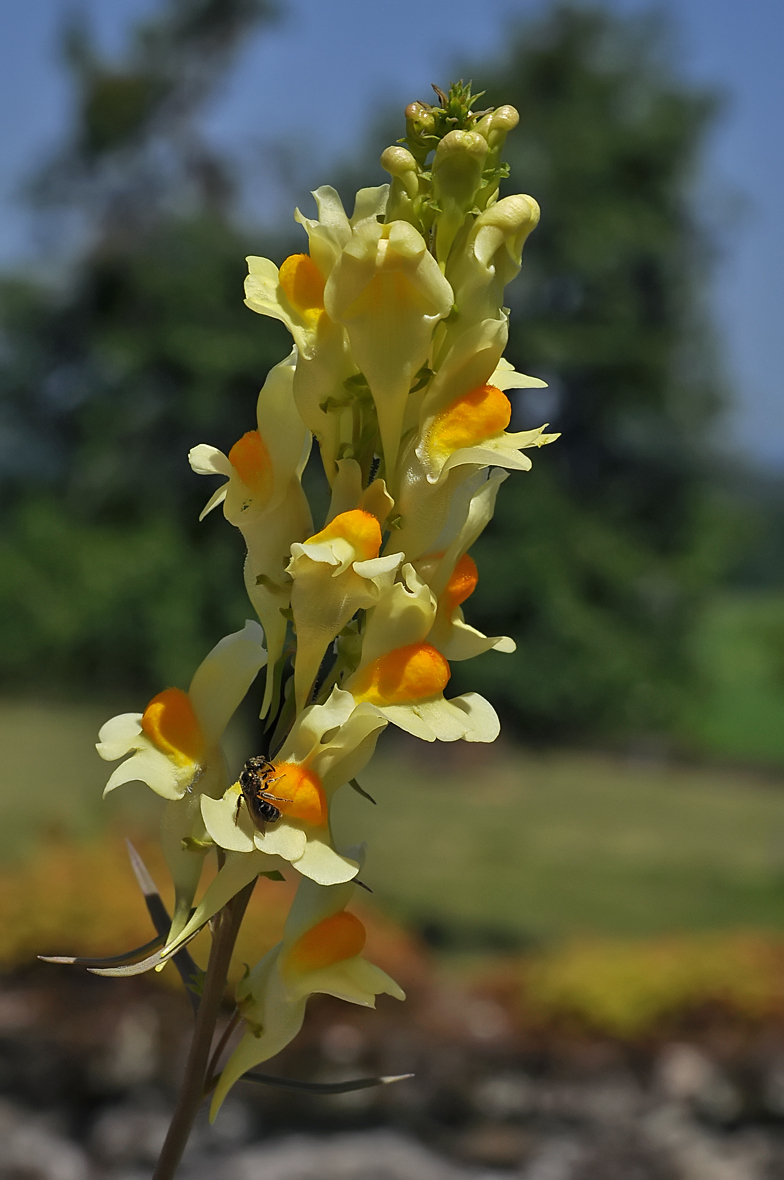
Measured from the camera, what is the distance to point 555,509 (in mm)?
15633

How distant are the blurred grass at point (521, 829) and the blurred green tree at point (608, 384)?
1290 mm

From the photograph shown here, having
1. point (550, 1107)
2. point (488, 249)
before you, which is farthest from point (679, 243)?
point (488, 249)

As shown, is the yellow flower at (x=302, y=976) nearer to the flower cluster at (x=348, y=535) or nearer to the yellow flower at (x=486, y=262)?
the flower cluster at (x=348, y=535)

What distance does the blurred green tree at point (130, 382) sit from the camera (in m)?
15.4

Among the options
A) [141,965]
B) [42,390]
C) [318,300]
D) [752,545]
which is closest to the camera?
[141,965]

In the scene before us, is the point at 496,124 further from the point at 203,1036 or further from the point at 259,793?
the point at 203,1036

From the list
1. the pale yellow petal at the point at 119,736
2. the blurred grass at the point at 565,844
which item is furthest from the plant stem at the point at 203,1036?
the blurred grass at the point at 565,844

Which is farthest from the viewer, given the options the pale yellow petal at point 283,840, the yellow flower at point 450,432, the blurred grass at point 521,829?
A: the blurred grass at point 521,829

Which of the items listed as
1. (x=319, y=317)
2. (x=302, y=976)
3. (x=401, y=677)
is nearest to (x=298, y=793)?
(x=401, y=677)

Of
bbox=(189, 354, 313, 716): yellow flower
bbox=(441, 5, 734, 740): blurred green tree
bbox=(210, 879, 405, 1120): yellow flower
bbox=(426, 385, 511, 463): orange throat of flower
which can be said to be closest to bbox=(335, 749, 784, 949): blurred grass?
bbox=(441, 5, 734, 740): blurred green tree

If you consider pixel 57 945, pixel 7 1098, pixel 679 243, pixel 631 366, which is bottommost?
pixel 7 1098

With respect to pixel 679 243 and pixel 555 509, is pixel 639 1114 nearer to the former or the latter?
pixel 555 509

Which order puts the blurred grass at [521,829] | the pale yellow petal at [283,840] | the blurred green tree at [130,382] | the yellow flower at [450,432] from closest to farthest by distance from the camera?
1. the pale yellow petal at [283,840]
2. the yellow flower at [450,432]
3. the blurred grass at [521,829]
4. the blurred green tree at [130,382]

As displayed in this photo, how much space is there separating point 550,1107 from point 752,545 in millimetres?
12696
